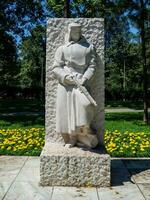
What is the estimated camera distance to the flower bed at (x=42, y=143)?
7.42 m

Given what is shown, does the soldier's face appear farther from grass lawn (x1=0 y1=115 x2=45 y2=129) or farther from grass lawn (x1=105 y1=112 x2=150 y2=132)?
grass lawn (x1=0 y1=115 x2=45 y2=129)

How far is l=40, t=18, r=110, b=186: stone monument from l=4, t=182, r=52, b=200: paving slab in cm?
18

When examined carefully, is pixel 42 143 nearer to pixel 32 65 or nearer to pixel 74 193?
pixel 74 193

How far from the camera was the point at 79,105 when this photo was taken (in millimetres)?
5219

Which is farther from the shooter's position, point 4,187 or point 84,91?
point 84,91

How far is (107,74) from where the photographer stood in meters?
40.9

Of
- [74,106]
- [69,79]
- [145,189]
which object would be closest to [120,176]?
[145,189]

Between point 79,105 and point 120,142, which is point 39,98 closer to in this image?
point 120,142

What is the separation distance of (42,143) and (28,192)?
135 inches

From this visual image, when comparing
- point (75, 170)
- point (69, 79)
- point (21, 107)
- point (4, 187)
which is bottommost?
point (21, 107)

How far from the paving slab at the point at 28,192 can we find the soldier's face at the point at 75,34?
2344mm

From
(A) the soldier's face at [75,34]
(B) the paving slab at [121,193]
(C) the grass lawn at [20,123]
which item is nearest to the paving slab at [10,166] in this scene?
(B) the paving slab at [121,193]

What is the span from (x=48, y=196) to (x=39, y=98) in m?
32.8

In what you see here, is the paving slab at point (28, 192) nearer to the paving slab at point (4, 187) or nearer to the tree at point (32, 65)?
the paving slab at point (4, 187)
